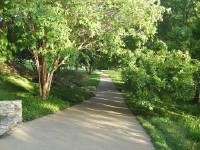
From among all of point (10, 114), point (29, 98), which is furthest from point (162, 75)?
point (10, 114)

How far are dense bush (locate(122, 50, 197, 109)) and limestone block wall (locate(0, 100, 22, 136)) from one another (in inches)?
226

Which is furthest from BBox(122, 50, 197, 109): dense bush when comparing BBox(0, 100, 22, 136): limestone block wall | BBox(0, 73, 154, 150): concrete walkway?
BBox(0, 100, 22, 136): limestone block wall

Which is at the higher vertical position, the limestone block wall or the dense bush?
the dense bush

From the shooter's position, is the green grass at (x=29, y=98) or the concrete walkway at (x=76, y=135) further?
the green grass at (x=29, y=98)

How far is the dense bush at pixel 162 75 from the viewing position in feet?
34.6

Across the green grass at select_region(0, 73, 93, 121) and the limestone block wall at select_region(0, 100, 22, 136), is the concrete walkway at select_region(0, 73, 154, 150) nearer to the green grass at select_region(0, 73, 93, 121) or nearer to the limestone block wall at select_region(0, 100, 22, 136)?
the limestone block wall at select_region(0, 100, 22, 136)

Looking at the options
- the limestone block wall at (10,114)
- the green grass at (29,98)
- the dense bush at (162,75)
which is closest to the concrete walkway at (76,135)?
the limestone block wall at (10,114)

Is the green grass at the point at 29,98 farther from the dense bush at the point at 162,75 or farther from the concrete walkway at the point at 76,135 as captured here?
the dense bush at the point at 162,75

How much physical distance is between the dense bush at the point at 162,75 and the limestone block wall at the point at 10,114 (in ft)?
18.9

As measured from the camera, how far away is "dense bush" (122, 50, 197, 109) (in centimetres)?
1055

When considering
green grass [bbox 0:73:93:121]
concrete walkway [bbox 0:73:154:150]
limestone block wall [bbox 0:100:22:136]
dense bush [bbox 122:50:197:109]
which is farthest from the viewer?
dense bush [bbox 122:50:197:109]

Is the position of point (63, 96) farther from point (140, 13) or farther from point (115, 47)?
point (140, 13)

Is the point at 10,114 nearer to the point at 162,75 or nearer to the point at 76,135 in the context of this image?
the point at 76,135

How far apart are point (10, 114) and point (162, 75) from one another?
23.1ft
